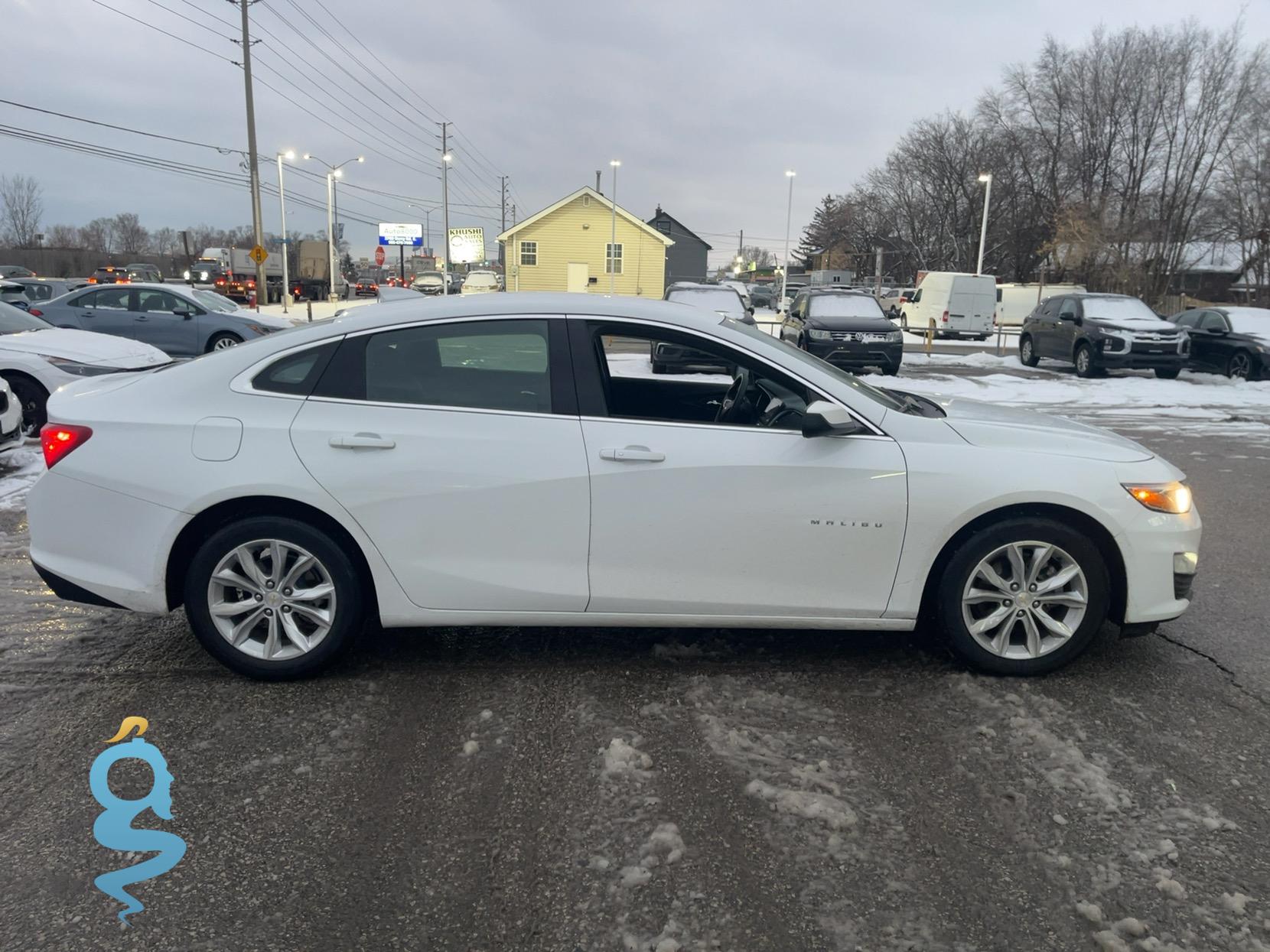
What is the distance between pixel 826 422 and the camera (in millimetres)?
3725

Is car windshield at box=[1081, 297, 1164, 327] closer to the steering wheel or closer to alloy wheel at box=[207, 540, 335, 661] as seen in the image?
the steering wheel

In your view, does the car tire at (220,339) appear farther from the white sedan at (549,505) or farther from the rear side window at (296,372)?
the rear side window at (296,372)

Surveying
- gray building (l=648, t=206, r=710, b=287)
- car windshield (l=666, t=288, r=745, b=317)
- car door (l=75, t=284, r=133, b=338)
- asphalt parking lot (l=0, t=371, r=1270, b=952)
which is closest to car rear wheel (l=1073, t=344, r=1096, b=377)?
car windshield (l=666, t=288, r=745, b=317)

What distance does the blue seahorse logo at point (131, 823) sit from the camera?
2625 millimetres

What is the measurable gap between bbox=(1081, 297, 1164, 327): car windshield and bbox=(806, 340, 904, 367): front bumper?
15.1 ft

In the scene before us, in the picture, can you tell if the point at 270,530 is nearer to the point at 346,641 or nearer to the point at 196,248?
the point at 346,641

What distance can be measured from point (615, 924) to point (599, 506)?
167cm

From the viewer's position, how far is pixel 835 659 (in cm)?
422

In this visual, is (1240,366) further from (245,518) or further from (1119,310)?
(245,518)

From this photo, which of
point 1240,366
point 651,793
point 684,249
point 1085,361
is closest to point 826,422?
point 651,793

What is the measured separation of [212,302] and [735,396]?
50.7 ft

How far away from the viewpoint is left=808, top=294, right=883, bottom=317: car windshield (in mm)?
19625

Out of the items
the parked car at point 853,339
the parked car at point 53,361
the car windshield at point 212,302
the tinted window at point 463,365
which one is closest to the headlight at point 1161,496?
the tinted window at point 463,365

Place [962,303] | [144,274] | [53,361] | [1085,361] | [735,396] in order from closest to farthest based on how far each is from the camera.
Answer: [735,396]
[53,361]
[1085,361]
[962,303]
[144,274]
